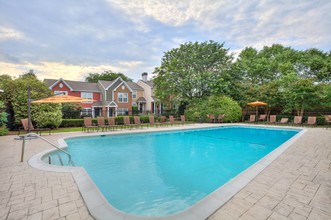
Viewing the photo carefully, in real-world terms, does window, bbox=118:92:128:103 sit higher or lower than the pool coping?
higher

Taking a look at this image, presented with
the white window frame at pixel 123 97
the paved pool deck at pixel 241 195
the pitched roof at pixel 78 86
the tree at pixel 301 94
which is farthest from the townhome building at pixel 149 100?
the paved pool deck at pixel 241 195

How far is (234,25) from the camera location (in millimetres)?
13852

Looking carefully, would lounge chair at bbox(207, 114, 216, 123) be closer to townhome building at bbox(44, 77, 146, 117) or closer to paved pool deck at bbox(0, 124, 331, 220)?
townhome building at bbox(44, 77, 146, 117)

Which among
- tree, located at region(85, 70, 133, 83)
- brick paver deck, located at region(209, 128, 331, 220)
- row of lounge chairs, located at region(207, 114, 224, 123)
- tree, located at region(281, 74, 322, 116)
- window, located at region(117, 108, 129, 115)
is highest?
tree, located at region(85, 70, 133, 83)

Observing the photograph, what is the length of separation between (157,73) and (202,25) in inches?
375

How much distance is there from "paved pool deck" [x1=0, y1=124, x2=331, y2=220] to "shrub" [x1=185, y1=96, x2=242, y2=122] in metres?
14.4

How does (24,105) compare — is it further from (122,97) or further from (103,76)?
(103,76)

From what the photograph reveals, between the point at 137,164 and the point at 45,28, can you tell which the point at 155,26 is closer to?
Result: the point at 45,28

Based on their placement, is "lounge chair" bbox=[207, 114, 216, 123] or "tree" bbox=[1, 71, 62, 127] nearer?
"tree" bbox=[1, 71, 62, 127]

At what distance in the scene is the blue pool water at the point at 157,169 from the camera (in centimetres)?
392

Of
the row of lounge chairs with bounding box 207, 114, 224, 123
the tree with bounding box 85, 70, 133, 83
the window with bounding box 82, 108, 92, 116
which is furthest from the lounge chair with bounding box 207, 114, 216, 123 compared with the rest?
the tree with bounding box 85, 70, 133, 83

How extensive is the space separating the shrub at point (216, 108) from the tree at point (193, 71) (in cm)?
121

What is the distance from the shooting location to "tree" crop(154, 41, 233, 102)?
20297 mm

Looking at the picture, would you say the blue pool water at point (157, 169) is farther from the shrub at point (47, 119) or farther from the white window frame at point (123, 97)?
the white window frame at point (123, 97)
